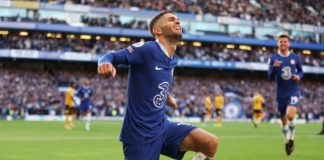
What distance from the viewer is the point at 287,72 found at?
1349 cm

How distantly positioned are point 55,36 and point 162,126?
5082cm

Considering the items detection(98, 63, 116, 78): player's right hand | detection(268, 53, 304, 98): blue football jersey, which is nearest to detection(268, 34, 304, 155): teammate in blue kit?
detection(268, 53, 304, 98): blue football jersey

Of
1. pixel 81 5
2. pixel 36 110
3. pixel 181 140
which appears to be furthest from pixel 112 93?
pixel 181 140

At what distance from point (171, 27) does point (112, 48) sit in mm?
51144

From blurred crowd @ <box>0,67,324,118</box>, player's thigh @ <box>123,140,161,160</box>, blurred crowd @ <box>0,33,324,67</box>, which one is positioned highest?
player's thigh @ <box>123,140,161,160</box>

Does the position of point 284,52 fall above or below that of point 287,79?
above

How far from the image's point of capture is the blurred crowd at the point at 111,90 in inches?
1661

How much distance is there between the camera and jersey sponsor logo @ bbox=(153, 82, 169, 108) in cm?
597

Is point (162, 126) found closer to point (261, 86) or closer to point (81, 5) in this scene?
point (81, 5)

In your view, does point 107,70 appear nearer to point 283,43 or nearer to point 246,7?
point 283,43

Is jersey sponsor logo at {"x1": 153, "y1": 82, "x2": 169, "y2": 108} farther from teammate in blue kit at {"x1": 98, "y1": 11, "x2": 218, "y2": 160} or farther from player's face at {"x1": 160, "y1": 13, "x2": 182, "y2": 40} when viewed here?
player's face at {"x1": 160, "y1": 13, "x2": 182, "y2": 40}

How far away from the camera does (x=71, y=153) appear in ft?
40.2

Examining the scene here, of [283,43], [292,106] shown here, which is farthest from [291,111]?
[283,43]

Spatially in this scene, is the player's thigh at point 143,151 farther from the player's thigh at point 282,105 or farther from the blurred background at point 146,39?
the blurred background at point 146,39
